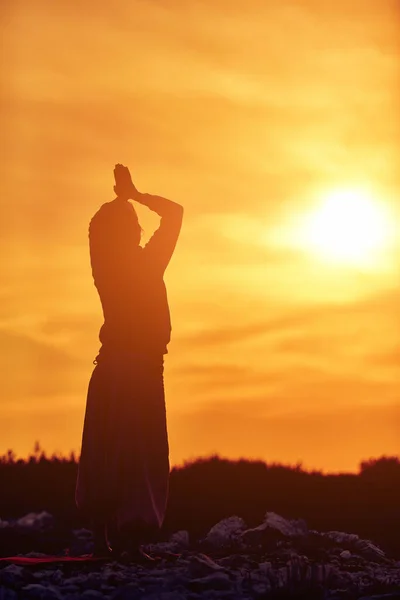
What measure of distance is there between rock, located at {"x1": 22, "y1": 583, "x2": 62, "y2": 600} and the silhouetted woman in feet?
6.25

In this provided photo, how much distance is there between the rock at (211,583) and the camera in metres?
13.4

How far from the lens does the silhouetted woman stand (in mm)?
14758

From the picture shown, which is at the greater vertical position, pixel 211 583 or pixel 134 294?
pixel 134 294

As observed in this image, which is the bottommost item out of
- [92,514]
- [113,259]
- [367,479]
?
[92,514]

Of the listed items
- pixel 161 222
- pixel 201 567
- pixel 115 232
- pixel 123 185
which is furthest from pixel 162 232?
pixel 201 567

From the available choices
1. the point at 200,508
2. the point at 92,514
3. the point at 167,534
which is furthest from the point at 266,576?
the point at 200,508

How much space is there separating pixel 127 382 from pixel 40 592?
9.95 feet

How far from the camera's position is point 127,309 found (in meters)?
15.1

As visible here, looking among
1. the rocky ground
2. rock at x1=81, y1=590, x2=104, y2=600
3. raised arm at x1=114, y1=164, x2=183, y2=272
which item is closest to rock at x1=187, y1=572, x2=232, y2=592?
the rocky ground

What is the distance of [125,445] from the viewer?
14.9 meters

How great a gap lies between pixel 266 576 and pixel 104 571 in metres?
1.81

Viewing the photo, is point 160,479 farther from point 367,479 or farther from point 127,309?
point 367,479

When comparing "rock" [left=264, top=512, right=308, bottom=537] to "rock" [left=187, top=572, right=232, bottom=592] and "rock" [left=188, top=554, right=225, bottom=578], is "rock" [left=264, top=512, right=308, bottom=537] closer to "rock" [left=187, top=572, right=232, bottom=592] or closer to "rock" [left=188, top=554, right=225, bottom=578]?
"rock" [left=188, top=554, right=225, bottom=578]

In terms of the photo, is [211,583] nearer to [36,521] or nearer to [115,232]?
[115,232]
